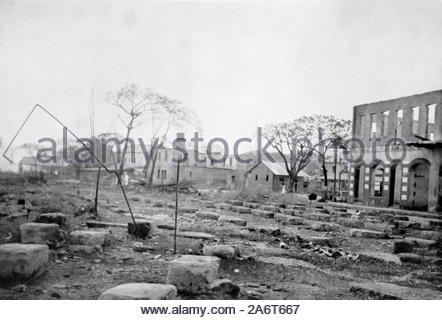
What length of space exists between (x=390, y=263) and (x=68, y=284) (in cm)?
603

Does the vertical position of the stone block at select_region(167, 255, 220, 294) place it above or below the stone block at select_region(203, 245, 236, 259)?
above

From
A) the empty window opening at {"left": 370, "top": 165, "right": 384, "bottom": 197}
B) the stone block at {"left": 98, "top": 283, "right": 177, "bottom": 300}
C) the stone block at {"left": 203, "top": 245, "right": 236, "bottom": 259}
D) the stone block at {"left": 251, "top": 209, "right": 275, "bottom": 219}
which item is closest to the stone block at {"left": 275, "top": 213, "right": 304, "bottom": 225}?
the stone block at {"left": 251, "top": 209, "right": 275, "bottom": 219}

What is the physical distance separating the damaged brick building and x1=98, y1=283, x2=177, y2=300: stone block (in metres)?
19.0

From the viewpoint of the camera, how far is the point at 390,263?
7359 mm

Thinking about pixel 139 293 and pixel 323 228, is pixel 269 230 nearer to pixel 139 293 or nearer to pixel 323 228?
pixel 323 228

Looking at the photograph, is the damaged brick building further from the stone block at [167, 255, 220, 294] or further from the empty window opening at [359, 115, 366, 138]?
the stone block at [167, 255, 220, 294]

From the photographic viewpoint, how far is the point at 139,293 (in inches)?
148

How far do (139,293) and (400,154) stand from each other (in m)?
23.1

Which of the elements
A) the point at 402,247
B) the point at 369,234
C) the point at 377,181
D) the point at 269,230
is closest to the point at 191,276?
the point at 269,230

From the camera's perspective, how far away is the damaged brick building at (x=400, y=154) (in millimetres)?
20477

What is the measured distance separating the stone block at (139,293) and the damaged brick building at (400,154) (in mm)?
18986

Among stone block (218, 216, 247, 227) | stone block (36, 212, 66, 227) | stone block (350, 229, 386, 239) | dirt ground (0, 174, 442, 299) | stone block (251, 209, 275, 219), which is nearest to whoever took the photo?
dirt ground (0, 174, 442, 299)

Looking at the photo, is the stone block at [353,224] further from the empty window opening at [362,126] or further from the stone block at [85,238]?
the empty window opening at [362,126]

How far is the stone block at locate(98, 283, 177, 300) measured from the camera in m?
3.74
